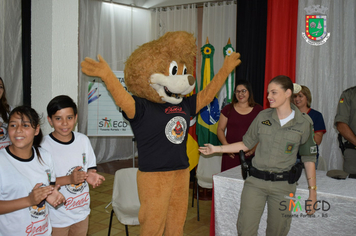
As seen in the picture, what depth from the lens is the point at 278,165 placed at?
2184 millimetres

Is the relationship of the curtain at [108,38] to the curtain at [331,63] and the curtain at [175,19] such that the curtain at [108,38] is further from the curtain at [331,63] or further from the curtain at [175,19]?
the curtain at [331,63]

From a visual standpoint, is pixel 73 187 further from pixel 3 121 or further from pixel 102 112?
pixel 102 112

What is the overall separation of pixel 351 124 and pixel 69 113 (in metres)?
2.67

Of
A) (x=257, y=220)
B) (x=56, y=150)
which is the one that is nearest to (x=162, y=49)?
(x=56, y=150)

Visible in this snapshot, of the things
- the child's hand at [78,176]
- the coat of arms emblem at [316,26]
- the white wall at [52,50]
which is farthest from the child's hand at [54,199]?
the coat of arms emblem at [316,26]

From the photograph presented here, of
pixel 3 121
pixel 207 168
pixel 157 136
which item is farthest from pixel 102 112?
pixel 157 136

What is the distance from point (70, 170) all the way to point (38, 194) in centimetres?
49

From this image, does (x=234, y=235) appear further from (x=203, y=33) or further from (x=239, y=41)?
(x=203, y=33)

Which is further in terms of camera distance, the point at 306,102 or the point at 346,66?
the point at 346,66

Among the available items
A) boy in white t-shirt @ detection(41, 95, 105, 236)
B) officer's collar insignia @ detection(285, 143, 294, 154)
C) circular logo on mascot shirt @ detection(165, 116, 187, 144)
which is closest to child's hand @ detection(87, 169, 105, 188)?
boy in white t-shirt @ detection(41, 95, 105, 236)

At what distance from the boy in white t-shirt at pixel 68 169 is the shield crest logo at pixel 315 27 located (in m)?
3.54

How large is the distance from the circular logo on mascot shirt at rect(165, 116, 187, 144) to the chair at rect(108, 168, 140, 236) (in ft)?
2.80

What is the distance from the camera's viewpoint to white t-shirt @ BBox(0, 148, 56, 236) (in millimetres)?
1652

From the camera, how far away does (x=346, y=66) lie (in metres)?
4.23
